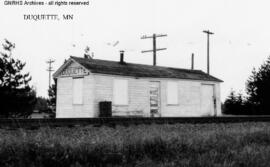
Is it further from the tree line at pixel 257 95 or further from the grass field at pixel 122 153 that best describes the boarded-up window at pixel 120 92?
the grass field at pixel 122 153

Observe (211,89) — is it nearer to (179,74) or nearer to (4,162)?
(179,74)

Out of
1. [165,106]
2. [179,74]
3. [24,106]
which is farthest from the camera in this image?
[24,106]

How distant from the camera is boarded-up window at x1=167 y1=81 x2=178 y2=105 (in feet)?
82.5

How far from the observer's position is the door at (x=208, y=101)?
27375mm

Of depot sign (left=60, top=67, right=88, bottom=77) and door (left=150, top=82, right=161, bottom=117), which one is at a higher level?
depot sign (left=60, top=67, right=88, bottom=77)

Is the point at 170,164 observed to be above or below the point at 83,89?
below

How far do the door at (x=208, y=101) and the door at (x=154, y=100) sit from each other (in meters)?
4.29

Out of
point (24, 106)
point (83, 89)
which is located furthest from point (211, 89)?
point (24, 106)

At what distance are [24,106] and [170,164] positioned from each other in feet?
97.5

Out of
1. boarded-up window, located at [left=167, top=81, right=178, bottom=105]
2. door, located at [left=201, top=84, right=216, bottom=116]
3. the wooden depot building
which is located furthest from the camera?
door, located at [left=201, top=84, right=216, bottom=116]

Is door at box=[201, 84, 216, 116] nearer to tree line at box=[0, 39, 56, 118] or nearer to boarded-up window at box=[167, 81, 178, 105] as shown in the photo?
boarded-up window at box=[167, 81, 178, 105]

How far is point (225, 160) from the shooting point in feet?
19.4

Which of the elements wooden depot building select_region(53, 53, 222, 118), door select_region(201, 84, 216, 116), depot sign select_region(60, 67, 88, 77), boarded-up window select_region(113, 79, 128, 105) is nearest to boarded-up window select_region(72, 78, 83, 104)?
wooden depot building select_region(53, 53, 222, 118)

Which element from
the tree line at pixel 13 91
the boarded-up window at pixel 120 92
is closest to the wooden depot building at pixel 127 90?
the boarded-up window at pixel 120 92
